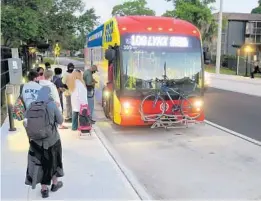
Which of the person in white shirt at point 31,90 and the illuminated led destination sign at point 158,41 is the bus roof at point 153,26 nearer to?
the illuminated led destination sign at point 158,41

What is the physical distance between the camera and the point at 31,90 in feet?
18.0

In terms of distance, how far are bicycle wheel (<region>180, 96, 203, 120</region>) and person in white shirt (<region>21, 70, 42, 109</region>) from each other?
4.73 meters

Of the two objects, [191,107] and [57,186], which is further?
[191,107]

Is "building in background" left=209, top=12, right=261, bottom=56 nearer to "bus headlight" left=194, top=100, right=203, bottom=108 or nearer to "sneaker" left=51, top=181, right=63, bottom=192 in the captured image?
"bus headlight" left=194, top=100, right=203, bottom=108

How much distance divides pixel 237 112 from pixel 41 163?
1007 cm

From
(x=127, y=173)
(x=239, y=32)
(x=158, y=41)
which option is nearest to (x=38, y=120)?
(x=127, y=173)

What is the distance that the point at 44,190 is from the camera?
5.33 metres

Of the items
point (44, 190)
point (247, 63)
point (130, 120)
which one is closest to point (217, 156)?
point (130, 120)

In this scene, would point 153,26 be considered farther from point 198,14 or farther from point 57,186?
point 198,14

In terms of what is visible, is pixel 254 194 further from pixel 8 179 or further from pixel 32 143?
pixel 8 179

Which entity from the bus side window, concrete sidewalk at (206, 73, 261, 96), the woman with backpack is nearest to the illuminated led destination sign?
the bus side window

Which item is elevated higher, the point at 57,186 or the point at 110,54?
the point at 110,54

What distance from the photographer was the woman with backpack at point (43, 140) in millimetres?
4922

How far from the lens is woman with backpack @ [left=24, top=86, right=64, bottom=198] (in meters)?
4.92
